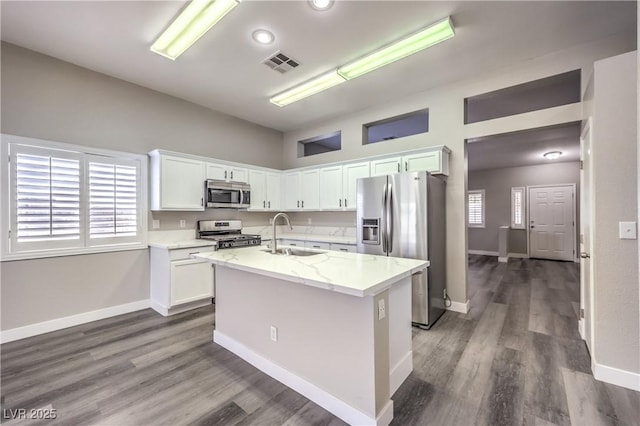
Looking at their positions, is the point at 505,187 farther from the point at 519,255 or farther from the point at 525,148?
the point at 525,148

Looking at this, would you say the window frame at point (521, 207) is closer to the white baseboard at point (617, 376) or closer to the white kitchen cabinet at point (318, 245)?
the white kitchen cabinet at point (318, 245)

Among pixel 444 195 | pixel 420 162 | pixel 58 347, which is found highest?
pixel 420 162

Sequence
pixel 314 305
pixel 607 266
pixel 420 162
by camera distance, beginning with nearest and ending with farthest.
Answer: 1. pixel 314 305
2. pixel 607 266
3. pixel 420 162

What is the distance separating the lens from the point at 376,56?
2.84 metres

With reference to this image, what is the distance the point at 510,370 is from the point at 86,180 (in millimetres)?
4680

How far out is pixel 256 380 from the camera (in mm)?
2117

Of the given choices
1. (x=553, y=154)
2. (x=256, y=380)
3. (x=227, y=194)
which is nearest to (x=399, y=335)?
(x=256, y=380)

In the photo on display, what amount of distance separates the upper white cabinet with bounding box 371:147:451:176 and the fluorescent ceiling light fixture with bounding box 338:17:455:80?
1.17 m

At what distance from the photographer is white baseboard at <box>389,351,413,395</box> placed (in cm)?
193

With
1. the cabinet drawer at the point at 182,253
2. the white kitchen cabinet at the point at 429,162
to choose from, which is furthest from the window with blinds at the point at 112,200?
the white kitchen cabinet at the point at 429,162

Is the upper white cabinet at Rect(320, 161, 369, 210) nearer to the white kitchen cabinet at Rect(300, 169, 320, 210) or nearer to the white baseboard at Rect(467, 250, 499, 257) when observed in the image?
the white kitchen cabinet at Rect(300, 169, 320, 210)

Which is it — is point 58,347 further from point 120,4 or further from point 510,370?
Result: point 510,370

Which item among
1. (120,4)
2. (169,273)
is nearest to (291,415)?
(169,273)

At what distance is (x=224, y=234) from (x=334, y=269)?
121 inches
